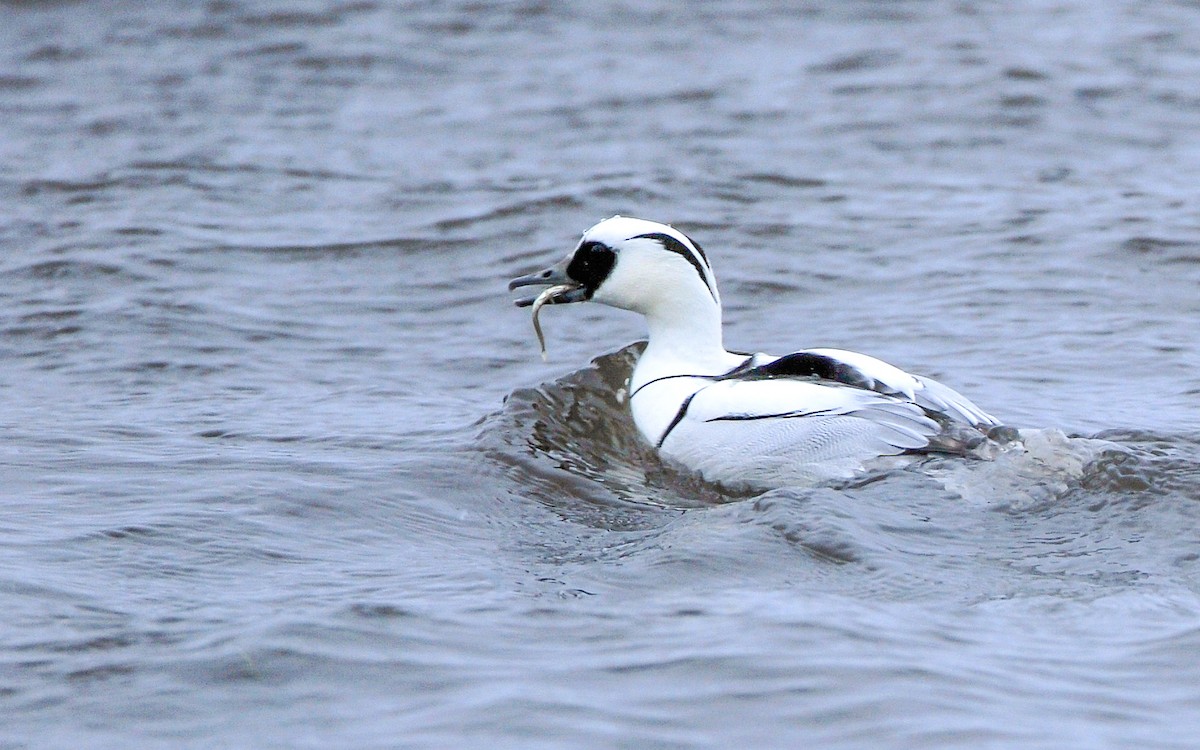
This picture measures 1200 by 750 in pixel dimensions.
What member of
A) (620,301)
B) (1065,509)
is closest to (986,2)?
(620,301)

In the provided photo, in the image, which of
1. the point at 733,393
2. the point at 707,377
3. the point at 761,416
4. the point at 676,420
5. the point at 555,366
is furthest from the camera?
the point at 555,366

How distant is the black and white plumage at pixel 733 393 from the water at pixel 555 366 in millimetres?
224

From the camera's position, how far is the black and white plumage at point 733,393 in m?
6.79

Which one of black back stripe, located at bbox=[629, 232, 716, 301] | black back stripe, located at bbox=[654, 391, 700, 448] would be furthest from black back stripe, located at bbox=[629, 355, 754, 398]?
black back stripe, located at bbox=[629, 232, 716, 301]

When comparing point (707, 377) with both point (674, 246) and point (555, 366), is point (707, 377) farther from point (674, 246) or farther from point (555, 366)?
point (555, 366)

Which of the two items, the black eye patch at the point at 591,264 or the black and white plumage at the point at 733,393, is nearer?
the black and white plumage at the point at 733,393

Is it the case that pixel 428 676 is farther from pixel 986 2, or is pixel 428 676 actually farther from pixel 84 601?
pixel 986 2

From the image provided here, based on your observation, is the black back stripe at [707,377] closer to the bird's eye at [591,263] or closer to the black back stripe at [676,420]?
the black back stripe at [676,420]

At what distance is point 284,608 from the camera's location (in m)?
5.36

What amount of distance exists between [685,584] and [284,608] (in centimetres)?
128

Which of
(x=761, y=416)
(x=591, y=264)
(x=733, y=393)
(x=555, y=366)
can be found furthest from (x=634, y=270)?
(x=555, y=366)

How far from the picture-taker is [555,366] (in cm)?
907

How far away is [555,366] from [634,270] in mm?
1367

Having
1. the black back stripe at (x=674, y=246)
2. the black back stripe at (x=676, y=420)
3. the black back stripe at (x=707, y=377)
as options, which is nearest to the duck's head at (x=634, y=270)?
the black back stripe at (x=674, y=246)
